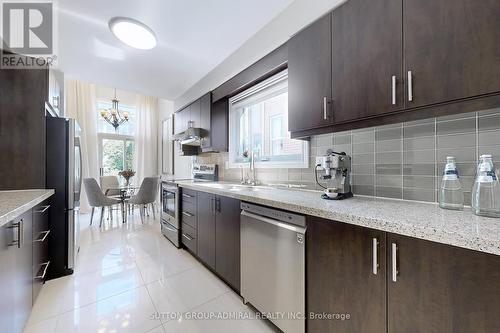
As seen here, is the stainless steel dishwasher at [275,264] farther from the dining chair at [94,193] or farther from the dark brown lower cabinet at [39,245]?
the dining chair at [94,193]

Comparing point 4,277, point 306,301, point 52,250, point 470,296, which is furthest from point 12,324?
point 470,296

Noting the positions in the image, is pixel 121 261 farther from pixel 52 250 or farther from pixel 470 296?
pixel 470 296

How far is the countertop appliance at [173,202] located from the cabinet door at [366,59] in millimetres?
2278

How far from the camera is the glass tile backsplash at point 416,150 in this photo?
3.41 ft

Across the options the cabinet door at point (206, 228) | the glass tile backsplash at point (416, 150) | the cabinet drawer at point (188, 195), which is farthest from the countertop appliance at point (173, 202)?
the glass tile backsplash at point (416, 150)

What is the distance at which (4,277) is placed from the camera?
1.08m

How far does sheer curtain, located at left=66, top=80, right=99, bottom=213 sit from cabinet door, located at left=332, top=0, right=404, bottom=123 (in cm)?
590

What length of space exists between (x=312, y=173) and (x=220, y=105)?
185 cm

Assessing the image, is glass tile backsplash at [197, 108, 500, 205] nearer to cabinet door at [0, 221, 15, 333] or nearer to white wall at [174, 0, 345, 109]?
white wall at [174, 0, 345, 109]

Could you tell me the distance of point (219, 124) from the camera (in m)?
3.02

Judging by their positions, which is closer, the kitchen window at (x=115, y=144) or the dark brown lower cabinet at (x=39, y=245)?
the dark brown lower cabinet at (x=39, y=245)

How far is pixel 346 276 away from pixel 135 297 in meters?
1.76

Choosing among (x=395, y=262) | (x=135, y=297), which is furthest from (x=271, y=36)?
(x=135, y=297)

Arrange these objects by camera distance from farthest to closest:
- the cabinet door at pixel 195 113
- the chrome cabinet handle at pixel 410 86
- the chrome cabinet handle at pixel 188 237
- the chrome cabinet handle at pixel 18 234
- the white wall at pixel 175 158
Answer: the white wall at pixel 175 158 < the cabinet door at pixel 195 113 < the chrome cabinet handle at pixel 188 237 < the chrome cabinet handle at pixel 18 234 < the chrome cabinet handle at pixel 410 86
